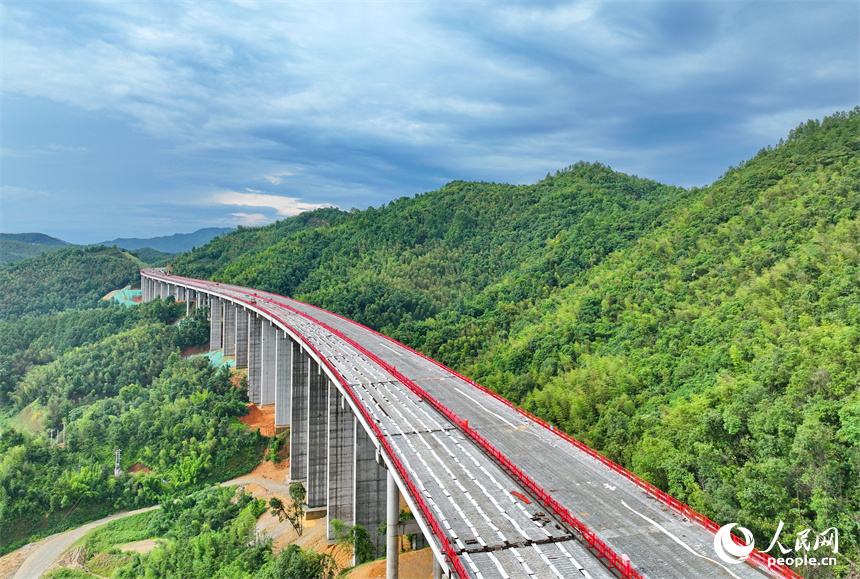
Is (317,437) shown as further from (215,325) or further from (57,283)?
(57,283)

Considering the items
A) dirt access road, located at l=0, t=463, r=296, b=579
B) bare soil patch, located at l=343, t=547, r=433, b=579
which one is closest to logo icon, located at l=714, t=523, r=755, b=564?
bare soil patch, located at l=343, t=547, r=433, b=579

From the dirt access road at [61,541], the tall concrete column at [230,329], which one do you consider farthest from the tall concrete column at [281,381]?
the tall concrete column at [230,329]

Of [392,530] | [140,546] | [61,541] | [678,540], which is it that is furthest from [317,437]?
[678,540]

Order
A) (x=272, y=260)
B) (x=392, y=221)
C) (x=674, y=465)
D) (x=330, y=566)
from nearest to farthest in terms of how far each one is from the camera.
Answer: (x=674, y=465) → (x=330, y=566) → (x=272, y=260) → (x=392, y=221)

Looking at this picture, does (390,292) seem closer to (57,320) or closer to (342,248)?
(342,248)

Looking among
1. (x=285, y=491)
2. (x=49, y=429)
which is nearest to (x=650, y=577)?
(x=285, y=491)

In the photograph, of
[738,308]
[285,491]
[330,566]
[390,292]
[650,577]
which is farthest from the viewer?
[390,292]

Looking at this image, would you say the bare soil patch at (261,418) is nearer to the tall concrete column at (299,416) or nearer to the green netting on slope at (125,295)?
the tall concrete column at (299,416)
